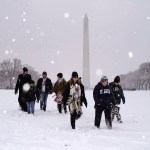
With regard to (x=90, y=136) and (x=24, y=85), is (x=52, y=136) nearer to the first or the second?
(x=90, y=136)

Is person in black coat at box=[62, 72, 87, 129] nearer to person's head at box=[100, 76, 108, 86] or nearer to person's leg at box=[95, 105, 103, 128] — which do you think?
person's leg at box=[95, 105, 103, 128]

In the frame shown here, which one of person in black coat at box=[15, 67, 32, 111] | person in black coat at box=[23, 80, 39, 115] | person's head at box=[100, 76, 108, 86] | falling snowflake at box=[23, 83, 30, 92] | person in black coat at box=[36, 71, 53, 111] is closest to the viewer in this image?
person's head at box=[100, 76, 108, 86]

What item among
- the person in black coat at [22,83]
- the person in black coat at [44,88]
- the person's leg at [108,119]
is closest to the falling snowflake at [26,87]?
the person in black coat at [22,83]

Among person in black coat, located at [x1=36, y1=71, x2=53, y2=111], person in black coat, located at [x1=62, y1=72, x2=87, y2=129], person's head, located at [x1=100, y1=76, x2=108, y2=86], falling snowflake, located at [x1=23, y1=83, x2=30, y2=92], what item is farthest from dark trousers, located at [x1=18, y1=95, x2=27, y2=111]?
person's head, located at [x1=100, y1=76, x2=108, y2=86]

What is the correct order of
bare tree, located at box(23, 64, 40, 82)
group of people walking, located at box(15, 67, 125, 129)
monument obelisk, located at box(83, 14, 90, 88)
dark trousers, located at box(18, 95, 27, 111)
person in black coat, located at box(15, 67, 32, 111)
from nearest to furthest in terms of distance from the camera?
group of people walking, located at box(15, 67, 125, 129)
person in black coat, located at box(15, 67, 32, 111)
dark trousers, located at box(18, 95, 27, 111)
monument obelisk, located at box(83, 14, 90, 88)
bare tree, located at box(23, 64, 40, 82)

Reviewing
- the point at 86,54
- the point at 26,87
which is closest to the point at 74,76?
the point at 26,87

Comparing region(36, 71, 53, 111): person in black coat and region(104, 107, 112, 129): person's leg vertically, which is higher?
region(36, 71, 53, 111): person in black coat

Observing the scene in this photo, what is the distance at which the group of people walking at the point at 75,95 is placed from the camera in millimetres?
11079

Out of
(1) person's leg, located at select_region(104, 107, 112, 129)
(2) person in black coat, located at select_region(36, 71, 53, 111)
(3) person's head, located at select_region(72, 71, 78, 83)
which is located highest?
(3) person's head, located at select_region(72, 71, 78, 83)

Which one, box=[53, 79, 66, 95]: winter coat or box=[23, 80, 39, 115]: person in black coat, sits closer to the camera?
box=[23, 80, 39, 115]: person in black coat

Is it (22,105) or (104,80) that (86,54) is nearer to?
(22,105)

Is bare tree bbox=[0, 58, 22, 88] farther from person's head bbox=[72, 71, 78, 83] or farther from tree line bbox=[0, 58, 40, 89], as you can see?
person's head bbox=[72, 71, 78, 83]

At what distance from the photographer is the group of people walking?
11079 millimetres

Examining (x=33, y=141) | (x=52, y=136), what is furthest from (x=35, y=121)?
(x=33, y=141)
